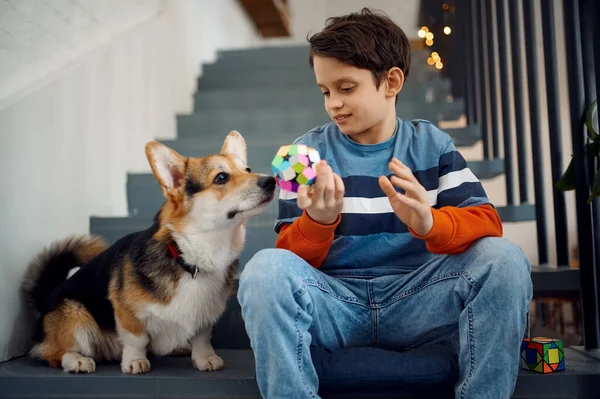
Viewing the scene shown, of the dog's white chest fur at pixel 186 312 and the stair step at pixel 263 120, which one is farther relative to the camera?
the stair step at pixel 263 120

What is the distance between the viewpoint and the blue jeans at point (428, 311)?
103cm

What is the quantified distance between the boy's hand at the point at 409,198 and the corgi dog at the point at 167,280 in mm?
453

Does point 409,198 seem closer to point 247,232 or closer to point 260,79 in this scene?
point 247,232

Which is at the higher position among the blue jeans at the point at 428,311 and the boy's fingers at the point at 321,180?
the boy's fingers at the point at 321,180

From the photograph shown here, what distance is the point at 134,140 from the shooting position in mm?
2746

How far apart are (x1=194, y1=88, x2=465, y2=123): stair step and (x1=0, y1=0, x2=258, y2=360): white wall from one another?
36cm

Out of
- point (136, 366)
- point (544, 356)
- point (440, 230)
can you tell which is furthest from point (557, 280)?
point (136, 366)

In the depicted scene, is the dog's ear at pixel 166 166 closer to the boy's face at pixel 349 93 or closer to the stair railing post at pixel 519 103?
the boy's face at pixel 349 93

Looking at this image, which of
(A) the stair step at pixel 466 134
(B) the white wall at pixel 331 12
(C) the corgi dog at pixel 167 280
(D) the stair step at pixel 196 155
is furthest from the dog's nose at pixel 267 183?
(B) the white wall at pixel 331 12

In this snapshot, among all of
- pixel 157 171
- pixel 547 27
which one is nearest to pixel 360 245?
pixel 157 171

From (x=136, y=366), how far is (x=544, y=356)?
1.00 metres

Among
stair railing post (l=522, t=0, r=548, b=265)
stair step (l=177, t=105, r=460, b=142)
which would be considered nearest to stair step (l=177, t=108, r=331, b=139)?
stair step (l=177, t=105, r=460, b=142)

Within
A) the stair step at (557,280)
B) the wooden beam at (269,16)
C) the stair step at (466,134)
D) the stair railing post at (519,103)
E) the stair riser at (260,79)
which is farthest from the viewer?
the wooden beam at (269,16)

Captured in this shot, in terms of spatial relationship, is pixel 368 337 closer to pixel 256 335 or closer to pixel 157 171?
pixel 256 335
